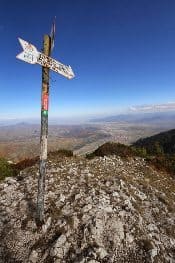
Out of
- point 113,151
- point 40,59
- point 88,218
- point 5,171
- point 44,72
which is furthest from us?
point 113,151


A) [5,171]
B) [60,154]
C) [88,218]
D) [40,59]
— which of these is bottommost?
[88,218]

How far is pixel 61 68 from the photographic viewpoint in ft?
27.3

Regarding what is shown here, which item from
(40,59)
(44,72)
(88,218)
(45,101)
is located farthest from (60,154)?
(40,59)

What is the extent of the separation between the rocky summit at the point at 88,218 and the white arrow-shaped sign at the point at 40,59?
18.8ft

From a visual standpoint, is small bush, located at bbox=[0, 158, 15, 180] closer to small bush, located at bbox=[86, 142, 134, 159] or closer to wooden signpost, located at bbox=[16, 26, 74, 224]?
small bush, located at bbox=[86, 142, 134, 159]

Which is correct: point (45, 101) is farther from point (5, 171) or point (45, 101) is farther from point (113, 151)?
point (113, 151)

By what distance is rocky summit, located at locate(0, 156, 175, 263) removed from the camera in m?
7.58

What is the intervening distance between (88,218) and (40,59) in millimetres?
6398

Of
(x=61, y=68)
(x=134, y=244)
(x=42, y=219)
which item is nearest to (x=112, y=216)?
(x=134, y=244)

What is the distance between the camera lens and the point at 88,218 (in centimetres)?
909

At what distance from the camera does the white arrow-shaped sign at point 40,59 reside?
694 cm

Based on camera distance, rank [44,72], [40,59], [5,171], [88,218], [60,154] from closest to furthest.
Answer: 1. [40,59]
2. [44,72]
3. [88,218]
4. [5,171]
5. [60,154]

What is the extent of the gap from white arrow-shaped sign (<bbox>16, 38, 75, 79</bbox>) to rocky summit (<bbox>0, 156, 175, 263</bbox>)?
5.74 metres

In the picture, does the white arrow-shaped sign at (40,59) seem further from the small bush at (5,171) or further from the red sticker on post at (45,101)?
the small bush at (5,171)
